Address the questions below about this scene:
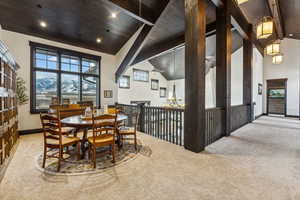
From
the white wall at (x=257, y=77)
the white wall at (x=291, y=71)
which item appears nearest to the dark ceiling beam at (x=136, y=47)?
the white wall at (x=257, y=77)

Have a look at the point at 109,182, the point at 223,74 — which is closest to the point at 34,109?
the point at 109,182

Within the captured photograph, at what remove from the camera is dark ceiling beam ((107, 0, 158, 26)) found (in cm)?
383

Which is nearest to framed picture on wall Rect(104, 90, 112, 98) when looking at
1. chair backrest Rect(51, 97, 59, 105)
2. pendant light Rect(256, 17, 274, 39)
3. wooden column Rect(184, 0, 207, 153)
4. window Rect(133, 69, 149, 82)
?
chair backrest Rect(51, 97, 59, 105)

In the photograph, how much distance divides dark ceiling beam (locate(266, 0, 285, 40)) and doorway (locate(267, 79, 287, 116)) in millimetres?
2728

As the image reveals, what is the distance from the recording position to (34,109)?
473 cm

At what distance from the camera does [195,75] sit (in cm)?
304

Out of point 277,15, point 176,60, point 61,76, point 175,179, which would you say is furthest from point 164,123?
point 277,15

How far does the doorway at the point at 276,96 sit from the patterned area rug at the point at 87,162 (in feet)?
32.3

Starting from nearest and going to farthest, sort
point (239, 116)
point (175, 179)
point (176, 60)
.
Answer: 1. point (175, 179)
2. point (239, 116)
3. point (176, 60)

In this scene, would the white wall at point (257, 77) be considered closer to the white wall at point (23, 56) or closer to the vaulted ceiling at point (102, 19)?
the vaulted ceiling at point (102, 19)

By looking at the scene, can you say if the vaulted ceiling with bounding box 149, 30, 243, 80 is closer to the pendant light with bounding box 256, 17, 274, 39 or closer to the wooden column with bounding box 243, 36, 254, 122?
the wooden column with bounding box 243, 36, 254, 122

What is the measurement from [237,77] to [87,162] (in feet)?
26.6

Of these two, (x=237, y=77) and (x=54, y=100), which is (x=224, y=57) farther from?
(x=54, y=100)

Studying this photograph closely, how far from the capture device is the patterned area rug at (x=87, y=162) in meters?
2.29
